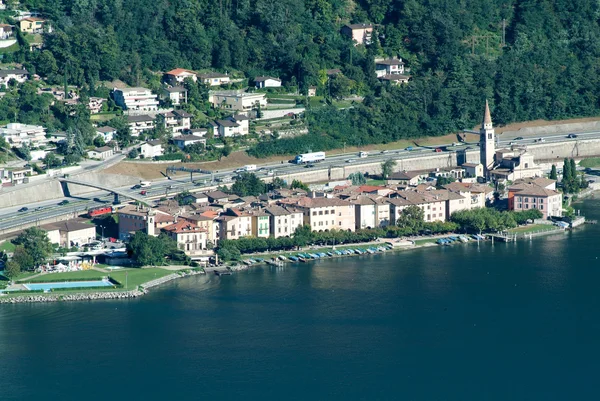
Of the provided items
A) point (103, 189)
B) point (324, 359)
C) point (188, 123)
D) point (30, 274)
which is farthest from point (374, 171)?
point (324, 359)

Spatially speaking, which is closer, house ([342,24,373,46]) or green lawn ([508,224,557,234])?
green lawn ([508,224,557,234])

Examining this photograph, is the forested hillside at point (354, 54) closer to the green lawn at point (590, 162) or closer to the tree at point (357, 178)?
the tree at point (357, 178)

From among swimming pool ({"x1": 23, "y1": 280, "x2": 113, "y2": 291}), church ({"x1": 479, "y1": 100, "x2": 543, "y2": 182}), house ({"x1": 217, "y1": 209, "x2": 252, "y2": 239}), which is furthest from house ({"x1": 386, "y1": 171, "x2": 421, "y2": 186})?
swimming pool ({"x1": 23, "y1": 280, "x2": 113, "y2": 291})

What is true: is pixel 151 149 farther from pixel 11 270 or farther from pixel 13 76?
pixel 11 270

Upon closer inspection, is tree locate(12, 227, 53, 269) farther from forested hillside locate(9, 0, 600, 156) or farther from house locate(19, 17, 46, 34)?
house locate(19, 17, 46, 34)

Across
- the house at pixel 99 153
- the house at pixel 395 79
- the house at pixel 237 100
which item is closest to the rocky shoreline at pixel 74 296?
the house at pixel 99 153

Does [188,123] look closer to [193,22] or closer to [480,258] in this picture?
[193,22]
